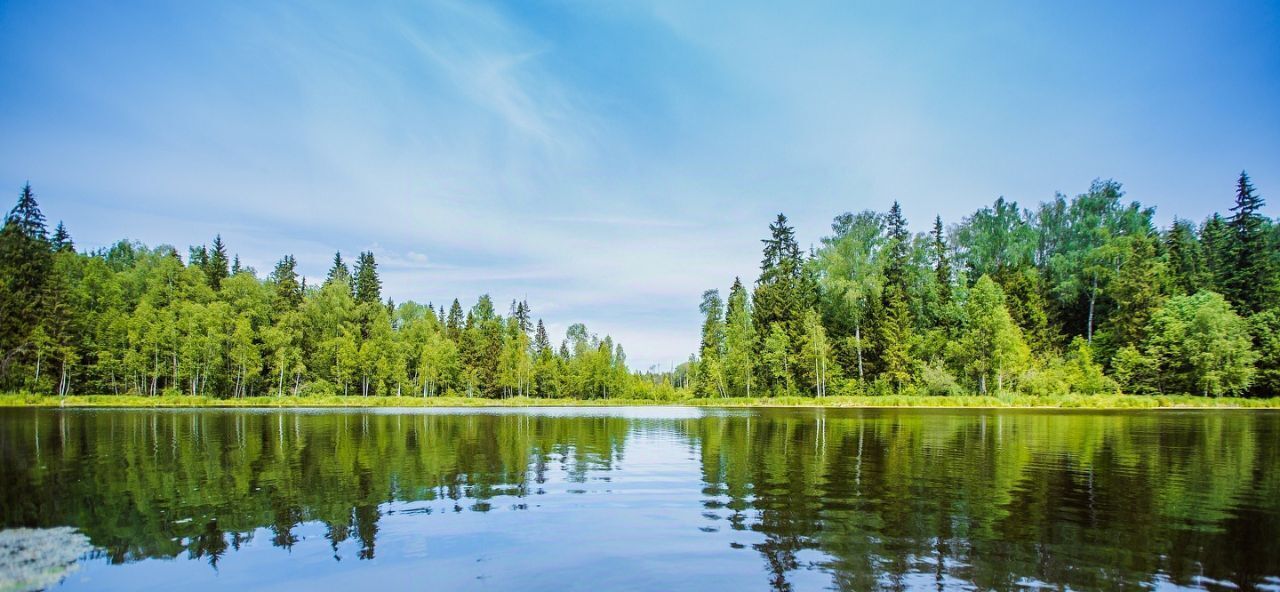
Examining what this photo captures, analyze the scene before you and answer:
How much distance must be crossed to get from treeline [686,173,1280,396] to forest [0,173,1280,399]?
26 cm

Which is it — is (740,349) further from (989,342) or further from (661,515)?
(661,515)

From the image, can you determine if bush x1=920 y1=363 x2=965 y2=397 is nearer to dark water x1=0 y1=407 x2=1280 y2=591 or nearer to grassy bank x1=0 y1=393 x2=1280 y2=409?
grassy bank x1=0 y1=393 x2=1280 y2=409

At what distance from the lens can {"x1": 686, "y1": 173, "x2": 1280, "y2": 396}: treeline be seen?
220 ft

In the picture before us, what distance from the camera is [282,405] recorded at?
84188mm

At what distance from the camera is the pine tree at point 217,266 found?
109m

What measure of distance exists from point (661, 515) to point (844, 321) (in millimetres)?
79100

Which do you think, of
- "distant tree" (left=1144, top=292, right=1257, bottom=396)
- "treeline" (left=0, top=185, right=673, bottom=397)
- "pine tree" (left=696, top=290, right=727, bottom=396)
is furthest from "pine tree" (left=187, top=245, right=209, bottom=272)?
"distant tree" (left=1144, top=292, right=1257, bottom=396)

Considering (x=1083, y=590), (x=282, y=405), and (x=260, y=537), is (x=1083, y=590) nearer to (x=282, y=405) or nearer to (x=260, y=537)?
(x=260, y=537)

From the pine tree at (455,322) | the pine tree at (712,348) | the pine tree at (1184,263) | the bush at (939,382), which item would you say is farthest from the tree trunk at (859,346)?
the pine tree at (455,322)

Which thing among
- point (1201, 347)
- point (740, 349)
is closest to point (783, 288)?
point (740, 349)

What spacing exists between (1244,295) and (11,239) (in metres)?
154

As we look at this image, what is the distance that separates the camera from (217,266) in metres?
111

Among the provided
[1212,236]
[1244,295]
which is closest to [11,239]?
[1244,295]

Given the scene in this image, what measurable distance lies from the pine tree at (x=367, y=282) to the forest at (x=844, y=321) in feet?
5.49
